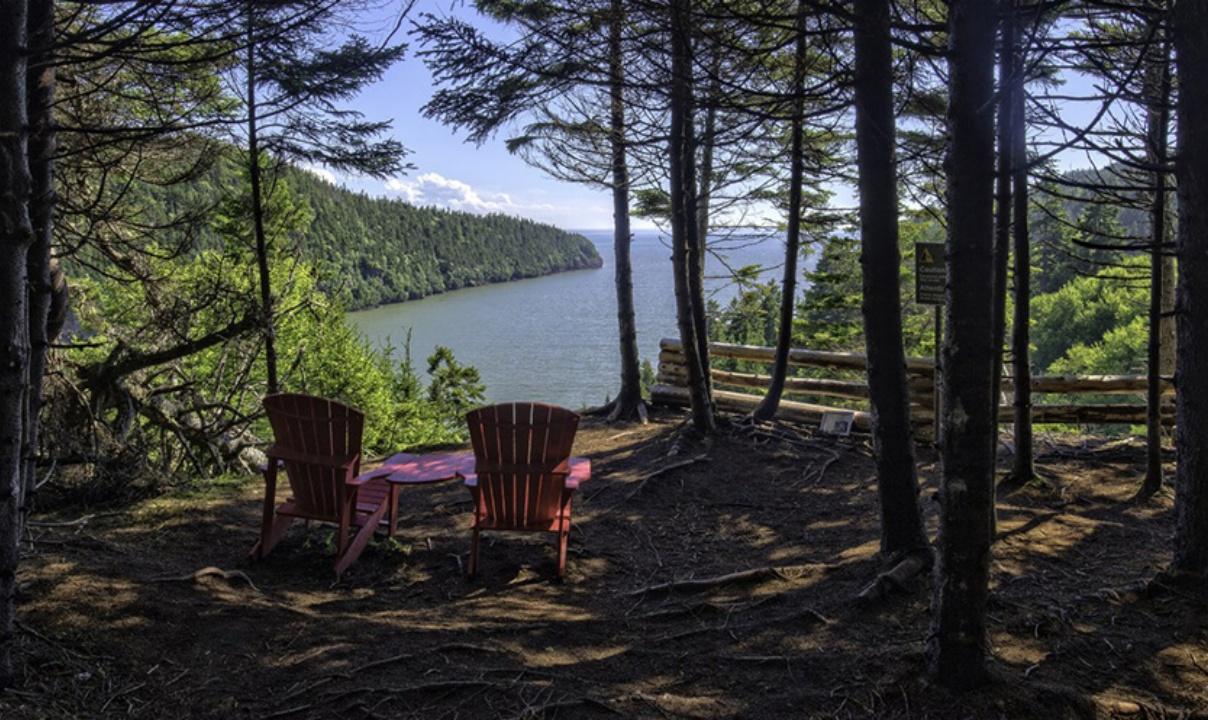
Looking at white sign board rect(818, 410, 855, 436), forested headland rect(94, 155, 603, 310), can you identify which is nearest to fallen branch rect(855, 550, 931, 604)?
white sign board rect(818, 410, 855, 436)

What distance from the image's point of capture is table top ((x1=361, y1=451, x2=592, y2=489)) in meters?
4.69

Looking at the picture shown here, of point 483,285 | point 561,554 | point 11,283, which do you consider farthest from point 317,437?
point 483,285

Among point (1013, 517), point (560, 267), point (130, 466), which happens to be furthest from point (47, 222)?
point (560, 267)

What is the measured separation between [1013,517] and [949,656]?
11.4ft

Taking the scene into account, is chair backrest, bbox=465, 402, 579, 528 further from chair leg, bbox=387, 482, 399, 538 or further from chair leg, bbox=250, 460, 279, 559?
chair leg, bbox=250, 460, 279, 559

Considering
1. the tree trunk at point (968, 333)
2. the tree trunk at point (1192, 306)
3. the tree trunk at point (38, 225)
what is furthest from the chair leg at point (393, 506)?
the tree trunk at point (1192, 306)

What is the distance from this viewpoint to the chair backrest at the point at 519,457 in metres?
4.40

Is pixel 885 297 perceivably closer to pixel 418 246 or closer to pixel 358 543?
pixel 358 543

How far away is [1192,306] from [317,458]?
4.41m

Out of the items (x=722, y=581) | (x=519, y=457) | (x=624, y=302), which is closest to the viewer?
(x=722, y=581)

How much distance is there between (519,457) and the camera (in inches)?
175

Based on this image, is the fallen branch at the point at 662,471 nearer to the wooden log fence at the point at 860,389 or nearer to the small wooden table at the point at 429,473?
the small wooden table at the point at 429,473

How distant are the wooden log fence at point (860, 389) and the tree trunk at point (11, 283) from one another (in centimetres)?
615

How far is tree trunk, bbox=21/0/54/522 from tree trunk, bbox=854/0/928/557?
365 cm
